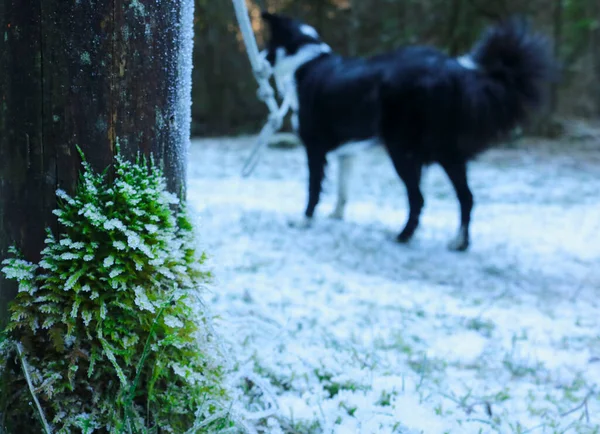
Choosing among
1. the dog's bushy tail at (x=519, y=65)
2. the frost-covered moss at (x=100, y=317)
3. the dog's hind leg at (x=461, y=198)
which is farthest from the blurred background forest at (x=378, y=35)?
the frost-covered moss at (x=100, y=317)

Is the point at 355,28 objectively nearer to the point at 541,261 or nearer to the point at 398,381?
the point at 541,261

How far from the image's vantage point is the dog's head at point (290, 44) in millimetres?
5023

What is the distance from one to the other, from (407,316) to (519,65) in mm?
2255

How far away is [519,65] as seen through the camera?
389 centimetres

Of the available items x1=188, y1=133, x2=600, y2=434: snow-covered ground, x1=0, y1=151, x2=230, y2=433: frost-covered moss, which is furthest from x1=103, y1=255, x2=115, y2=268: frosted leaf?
x1=188, y1=133, x2=600, y2=434: snow-covered ground

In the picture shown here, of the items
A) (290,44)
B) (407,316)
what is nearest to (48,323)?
(407,316)

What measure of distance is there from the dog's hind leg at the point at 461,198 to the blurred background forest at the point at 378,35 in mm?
7688

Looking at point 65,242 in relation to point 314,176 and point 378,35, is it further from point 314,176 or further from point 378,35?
point 378,35

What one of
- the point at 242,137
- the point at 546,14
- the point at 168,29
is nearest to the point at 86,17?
the point at 168,29

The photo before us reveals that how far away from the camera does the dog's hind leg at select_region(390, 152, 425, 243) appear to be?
14.2 feet

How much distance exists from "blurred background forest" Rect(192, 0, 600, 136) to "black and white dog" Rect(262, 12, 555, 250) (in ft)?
23.8

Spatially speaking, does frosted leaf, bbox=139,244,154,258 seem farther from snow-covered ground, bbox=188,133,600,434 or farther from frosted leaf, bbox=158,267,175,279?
snow-covered ground, bbox=188,133,600,434

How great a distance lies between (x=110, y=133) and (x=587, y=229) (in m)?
4.89

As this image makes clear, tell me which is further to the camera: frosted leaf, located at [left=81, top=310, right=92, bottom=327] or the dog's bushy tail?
the dog's bushy tail
